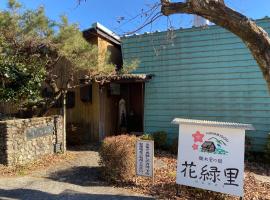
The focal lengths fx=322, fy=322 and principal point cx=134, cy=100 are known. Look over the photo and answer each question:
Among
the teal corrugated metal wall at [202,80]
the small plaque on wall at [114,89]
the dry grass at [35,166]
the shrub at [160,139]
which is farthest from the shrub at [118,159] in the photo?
the small plaque on wall at [114,89]

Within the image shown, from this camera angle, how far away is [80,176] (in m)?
8.65

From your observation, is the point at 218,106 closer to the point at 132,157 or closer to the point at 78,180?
the point at 132,157

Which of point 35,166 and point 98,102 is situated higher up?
point 98,102

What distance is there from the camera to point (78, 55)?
10508mm

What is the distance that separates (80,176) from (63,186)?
1.00m

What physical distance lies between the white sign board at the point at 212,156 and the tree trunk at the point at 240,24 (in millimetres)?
1354

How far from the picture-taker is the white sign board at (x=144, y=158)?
7734mm

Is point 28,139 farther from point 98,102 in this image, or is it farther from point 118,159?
point 98,102

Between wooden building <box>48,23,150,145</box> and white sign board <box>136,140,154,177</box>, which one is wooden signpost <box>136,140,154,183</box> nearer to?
white sign board <box>136,140,154,177</box>

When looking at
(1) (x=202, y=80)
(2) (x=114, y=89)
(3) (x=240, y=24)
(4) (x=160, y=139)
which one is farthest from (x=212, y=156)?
(2) (x=114, y=89)

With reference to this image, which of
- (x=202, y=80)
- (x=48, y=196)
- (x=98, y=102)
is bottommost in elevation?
(x=48, y=196)

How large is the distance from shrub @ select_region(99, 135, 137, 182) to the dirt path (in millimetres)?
384

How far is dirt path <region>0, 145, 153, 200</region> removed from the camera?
22.9 ft

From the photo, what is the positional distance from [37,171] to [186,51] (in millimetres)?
7313
